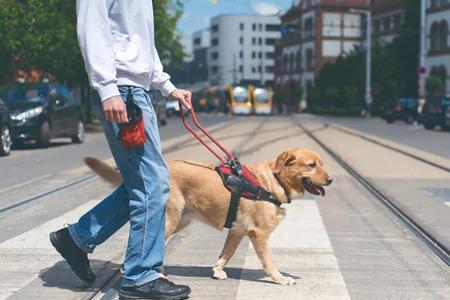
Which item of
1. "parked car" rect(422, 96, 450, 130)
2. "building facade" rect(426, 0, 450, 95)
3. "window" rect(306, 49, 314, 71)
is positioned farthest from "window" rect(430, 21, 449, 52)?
"parked car" rect(422, 96, 450, 130)

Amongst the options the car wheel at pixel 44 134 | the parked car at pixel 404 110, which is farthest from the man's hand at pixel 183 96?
the parked car at pixel 404 110

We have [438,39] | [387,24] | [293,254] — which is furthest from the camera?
[387,24]

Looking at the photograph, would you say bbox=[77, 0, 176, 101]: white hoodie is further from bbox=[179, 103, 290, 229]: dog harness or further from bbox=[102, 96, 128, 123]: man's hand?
bbox=[179, 103, 290, 229]: dog harness

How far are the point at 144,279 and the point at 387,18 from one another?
80.6m

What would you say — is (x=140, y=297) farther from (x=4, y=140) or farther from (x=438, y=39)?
(x=438, y=39)

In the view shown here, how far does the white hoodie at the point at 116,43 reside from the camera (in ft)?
13.2

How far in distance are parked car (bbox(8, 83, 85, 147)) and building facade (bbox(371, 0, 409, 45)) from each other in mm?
59477

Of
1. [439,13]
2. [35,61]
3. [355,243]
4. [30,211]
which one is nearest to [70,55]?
[35,61]

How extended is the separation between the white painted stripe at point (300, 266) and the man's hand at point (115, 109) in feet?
4.43

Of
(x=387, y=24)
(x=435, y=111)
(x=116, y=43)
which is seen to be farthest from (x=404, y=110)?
(x=116, y=43)

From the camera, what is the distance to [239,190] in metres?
4.74

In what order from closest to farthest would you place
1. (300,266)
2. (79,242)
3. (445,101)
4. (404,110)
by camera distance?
(79,242) < (300,266) < (445,101) < (404,110)

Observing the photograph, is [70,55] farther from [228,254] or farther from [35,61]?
[228,254]

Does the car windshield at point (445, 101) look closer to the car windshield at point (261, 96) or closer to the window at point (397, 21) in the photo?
the car windshield at point (261, 96)
